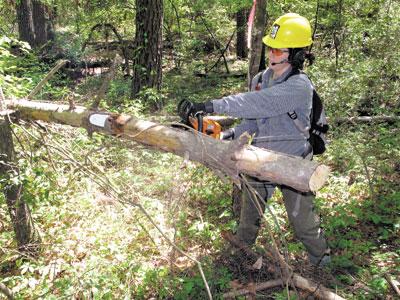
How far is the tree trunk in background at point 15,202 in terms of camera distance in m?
3.54

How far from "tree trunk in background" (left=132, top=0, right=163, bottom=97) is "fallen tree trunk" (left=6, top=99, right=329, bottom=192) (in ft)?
15.3

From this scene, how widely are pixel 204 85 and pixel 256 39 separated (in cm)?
693

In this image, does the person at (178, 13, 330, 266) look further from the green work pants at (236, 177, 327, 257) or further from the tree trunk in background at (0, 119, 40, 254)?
the tree trunk in background at (0, 119, 40, 254)

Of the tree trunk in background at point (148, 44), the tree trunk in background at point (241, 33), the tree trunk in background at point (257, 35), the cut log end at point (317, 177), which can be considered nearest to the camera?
the cut log end at point (317, 177)

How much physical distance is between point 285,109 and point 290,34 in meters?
0.69

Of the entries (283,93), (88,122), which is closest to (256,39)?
(283,93)

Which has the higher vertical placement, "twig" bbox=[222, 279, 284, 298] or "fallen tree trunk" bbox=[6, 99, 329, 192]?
"fallen tree trunk" bbox=[6, 99, 329, 192]

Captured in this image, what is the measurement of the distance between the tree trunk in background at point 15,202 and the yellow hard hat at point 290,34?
259cm

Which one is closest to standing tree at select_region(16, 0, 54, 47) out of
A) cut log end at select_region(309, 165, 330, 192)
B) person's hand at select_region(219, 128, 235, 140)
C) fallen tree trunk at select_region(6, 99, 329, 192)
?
fallen tree trunk at select_region(6, 99, 329, 192)

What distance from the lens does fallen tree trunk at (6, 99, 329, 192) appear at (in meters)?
2.23

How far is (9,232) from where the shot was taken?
432cm

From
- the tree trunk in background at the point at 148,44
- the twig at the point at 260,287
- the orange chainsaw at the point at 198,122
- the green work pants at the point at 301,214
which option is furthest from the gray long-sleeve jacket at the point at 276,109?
the tree trunk in background at the point at 148,44

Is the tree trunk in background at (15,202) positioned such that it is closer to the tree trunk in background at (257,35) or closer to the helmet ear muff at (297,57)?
the tree trunk in background at (257,35)

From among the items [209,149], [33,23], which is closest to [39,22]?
[33,23]
